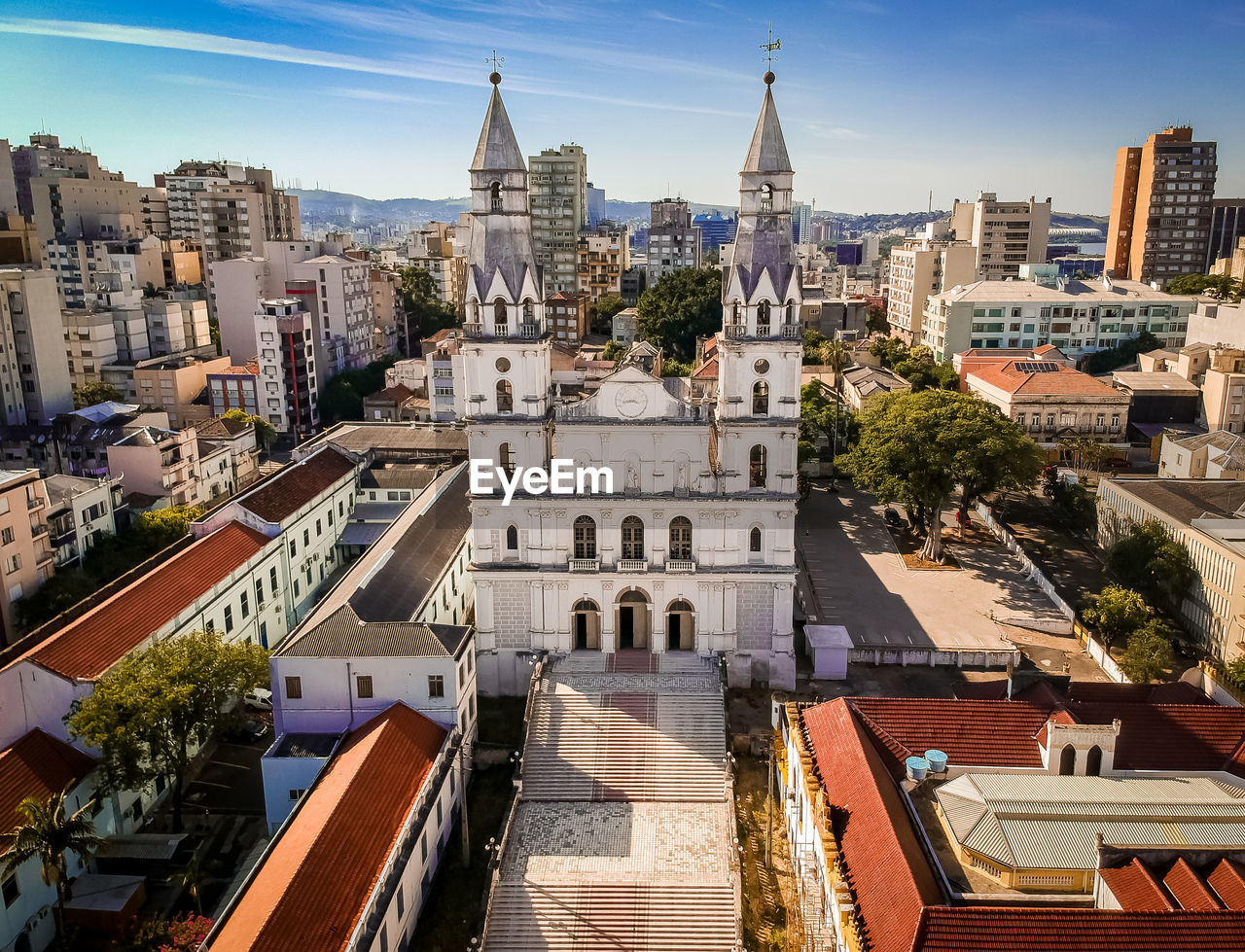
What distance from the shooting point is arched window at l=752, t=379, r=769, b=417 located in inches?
1673

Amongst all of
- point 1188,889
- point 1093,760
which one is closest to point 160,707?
point 1093,760

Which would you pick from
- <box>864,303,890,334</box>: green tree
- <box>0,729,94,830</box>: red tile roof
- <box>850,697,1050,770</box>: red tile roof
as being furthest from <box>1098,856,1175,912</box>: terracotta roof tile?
<box>864,303,890,334</box>: green tree

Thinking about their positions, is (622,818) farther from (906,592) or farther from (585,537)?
(906,592)

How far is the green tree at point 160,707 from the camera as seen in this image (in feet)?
107

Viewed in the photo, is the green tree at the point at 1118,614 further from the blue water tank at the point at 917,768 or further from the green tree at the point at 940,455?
the blue water tank at the point at 917,768

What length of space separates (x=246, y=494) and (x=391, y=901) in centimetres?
3083

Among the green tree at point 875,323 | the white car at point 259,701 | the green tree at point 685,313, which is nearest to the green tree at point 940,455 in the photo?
the white car at point 259,701

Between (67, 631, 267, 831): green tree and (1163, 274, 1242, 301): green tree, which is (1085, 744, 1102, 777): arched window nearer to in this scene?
(67, 631, 267, 831): green tree

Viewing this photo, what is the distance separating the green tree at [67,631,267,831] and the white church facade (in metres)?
11.8

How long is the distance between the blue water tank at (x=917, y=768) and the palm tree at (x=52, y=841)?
25.6 meters

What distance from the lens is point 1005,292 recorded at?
10688 centimetres

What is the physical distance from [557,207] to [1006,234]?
70590 mm

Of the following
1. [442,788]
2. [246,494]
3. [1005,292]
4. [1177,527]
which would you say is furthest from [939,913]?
[1005,292]

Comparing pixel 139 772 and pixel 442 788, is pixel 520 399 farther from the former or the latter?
pixel 139 772
